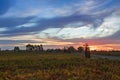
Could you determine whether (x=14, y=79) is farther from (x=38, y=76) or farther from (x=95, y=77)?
(x=95, y=77)

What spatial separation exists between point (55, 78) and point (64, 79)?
3.08 ft

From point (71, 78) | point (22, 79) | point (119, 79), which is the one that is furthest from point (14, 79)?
point (119, 79)

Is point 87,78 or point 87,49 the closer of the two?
point 87,78

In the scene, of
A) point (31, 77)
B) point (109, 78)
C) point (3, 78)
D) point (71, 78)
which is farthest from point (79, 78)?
point (3, 78)

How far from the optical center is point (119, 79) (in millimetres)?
25406

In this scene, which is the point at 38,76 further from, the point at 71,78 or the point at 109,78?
the point at 109,78

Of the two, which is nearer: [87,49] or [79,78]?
[79,78]

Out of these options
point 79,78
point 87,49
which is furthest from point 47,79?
point 87,49

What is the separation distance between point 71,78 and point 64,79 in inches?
21.8

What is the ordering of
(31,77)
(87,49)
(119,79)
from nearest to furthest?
(119,79) → (31,77) → (87,49)

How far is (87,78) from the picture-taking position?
84.4 feet

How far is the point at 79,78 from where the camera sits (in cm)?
Answer: 2553

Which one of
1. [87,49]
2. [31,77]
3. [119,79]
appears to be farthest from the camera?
[87,49]

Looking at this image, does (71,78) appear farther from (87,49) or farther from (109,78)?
(87,49)
